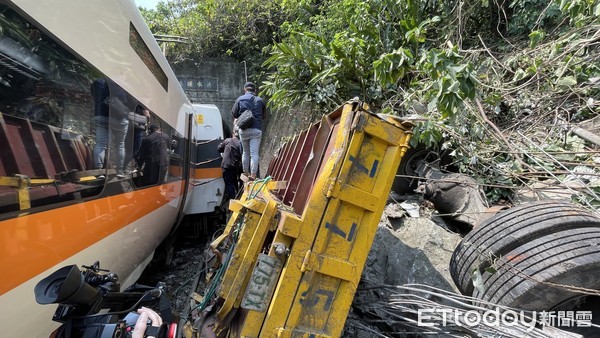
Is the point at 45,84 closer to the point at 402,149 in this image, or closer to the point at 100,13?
the point at 100,13

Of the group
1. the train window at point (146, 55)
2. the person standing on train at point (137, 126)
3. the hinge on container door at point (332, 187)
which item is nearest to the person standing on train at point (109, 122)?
the person standing on train at point (137, 126)

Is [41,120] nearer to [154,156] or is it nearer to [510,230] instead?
[154,156]

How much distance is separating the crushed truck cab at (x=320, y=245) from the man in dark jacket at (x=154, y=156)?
1.79 m

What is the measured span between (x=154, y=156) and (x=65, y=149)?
5.92 feet

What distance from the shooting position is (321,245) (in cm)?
186

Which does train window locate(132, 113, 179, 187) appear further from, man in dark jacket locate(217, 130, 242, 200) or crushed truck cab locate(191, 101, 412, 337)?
crushed truck cab locate(191, 101, 412, 337)

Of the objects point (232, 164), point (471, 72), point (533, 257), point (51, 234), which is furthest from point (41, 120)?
point (232, 164)

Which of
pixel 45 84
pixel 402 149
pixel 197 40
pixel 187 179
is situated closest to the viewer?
pixel 45 84

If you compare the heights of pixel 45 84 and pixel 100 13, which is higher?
pixel 100 13

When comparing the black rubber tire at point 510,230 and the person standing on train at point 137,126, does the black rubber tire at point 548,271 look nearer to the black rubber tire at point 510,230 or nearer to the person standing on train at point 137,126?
the black rubber tire at point 510,230

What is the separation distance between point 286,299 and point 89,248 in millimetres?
1293

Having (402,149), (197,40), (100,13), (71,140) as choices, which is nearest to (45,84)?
(71,140)

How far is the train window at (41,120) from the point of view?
1.48 m

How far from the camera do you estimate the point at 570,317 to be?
7.20ft
